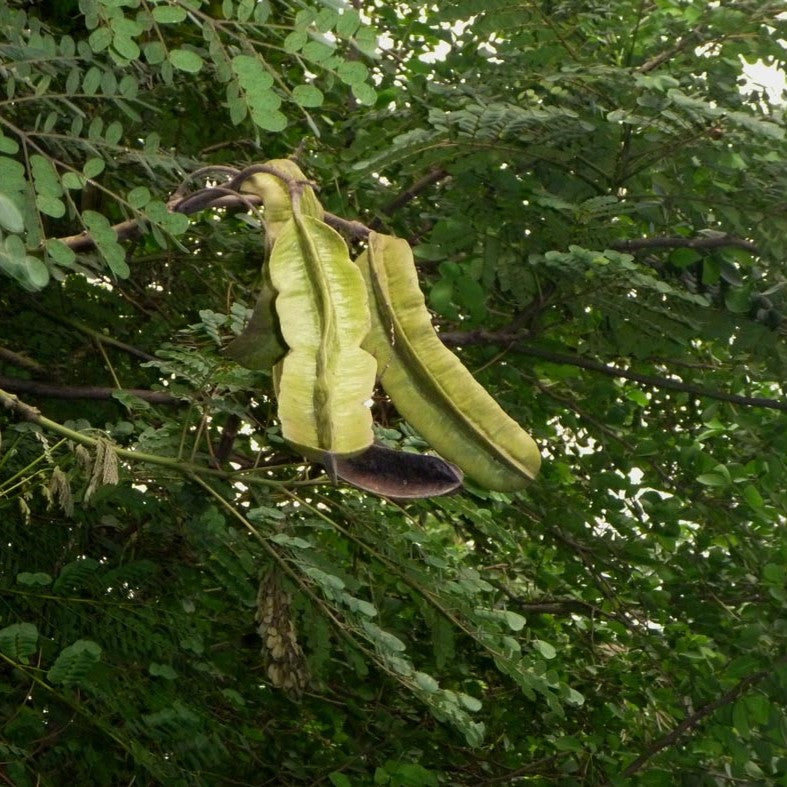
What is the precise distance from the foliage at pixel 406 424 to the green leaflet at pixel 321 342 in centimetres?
45

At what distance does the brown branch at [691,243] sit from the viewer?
2314mm

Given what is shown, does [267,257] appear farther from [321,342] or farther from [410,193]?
[410,193]

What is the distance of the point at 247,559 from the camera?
2.55 metres

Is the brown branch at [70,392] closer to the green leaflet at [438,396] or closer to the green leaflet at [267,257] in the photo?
the green leaflet at [267,257]

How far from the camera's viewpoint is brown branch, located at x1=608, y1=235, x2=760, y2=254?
231cm

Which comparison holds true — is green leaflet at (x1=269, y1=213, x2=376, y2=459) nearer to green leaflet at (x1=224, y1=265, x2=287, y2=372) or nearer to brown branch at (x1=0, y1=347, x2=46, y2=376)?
green leaflet at (x1=224, y1=265, x2=287, y2=372)

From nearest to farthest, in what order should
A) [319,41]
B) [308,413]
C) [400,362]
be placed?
[308,413], [400,362], [319,41]

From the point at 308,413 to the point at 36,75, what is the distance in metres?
1.42

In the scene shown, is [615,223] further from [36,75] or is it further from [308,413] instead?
[308,413]

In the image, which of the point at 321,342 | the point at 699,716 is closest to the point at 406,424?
the point at 699,716

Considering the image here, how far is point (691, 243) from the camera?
2303 mm

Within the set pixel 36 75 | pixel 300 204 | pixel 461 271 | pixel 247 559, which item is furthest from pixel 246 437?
pixel 300 204

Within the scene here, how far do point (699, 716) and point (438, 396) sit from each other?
1700 millimetres

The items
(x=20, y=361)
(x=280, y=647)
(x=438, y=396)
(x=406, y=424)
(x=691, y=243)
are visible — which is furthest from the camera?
(x=20, y=361)
